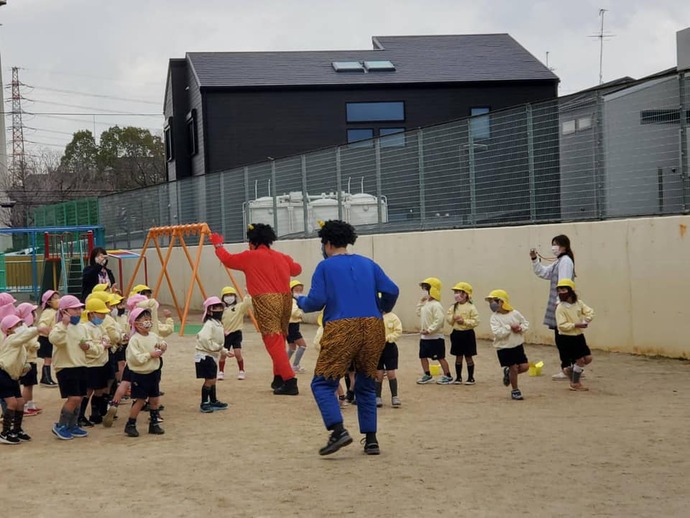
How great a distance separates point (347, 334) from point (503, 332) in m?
3.19

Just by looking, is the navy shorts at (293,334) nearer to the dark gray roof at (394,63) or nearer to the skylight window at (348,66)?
the dark gray roof at (394,63)

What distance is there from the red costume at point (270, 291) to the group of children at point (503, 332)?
5.16ft

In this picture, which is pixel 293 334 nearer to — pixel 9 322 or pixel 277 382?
pixel 277 382

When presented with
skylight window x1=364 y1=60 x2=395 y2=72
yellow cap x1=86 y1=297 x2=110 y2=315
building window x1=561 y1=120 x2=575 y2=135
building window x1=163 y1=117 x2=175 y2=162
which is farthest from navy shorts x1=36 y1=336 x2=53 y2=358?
building window x1=163 y1=117 x2=175 y2=162

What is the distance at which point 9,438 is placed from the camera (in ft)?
31.3

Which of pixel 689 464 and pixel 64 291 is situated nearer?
pixel 689 464

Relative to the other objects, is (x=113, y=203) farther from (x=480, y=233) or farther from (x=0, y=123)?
(x=0, y=123)

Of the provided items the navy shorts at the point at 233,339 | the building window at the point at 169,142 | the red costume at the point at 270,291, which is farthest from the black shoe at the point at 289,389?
the building window at the point at 169,142

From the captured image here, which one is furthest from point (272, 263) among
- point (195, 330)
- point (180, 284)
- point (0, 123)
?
point (0, 123)

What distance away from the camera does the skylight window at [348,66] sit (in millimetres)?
35062

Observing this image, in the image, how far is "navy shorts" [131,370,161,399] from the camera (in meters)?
9.73

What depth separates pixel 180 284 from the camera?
29016mm

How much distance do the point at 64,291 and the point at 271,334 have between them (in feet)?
57.5

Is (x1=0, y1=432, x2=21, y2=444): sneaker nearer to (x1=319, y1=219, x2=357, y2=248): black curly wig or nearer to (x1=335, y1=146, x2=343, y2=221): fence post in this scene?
(x1=319, y1=219, x2=357, y2=248): black curly wig
